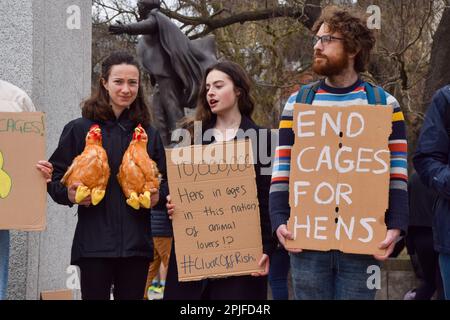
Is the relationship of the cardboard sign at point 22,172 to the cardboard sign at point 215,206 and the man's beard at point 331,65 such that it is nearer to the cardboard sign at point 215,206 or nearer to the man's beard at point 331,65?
the cardboard sign at point 215,206

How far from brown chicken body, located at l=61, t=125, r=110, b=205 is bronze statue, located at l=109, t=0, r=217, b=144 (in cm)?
458

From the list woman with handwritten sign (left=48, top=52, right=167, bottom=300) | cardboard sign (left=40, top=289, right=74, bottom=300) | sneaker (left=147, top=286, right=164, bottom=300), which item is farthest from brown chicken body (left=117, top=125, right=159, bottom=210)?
sneaker (left=147, top=286, right=164, bottom=300)

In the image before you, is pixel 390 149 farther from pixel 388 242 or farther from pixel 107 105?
pixel 107 105

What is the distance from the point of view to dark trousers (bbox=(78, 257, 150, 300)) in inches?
154

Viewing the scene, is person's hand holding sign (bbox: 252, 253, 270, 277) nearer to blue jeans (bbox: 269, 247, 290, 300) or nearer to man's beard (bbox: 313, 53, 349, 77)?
man's beard (bbox: 313, 53, 349, 77)

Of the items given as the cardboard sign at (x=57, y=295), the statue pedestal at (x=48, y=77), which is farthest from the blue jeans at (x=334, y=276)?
the cardboard sign at (x=57, y=295)

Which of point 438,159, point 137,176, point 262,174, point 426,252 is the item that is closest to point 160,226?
point 426,252

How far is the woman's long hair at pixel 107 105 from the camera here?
13.5ft

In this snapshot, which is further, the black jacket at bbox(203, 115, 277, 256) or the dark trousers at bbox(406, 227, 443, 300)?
the dark trousers at bbox(406, 227, 443, 300)

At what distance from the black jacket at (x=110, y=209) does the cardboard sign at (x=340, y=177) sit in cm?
87

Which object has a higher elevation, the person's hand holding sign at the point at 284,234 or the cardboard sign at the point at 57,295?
the person's hand holding sign at the point at 284,234
